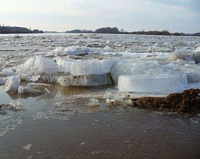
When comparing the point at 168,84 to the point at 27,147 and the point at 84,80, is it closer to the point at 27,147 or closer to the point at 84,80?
the point at 84,80

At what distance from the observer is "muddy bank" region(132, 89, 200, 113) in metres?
4.94

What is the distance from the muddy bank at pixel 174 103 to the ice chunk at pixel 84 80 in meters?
2.07

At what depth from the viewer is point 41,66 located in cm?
831

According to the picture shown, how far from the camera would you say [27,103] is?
546cm

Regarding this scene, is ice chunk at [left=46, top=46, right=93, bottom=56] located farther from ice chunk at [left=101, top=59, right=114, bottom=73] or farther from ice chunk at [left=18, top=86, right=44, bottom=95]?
ice chunk at [left=18, top=86, right=44, bottom=95]

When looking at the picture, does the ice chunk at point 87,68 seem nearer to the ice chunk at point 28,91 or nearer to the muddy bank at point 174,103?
the ice chunk at point 28,91

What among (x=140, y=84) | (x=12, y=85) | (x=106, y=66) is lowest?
(x=12, y=85)

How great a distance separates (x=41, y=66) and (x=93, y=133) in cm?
492

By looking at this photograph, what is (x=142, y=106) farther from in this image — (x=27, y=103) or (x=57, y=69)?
(x=57, y=69)

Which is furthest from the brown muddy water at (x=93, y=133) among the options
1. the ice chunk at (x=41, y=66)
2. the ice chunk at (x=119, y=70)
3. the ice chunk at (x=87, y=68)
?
the ice chunk at (x=41, y=66)

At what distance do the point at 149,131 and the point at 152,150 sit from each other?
659 mm

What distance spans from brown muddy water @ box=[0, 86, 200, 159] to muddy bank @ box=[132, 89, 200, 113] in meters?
0.27

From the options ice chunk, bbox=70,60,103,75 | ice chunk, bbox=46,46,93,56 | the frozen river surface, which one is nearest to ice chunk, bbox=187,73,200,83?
the frozen river surface

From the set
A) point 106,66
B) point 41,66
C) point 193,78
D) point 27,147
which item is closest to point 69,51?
point 41,66
